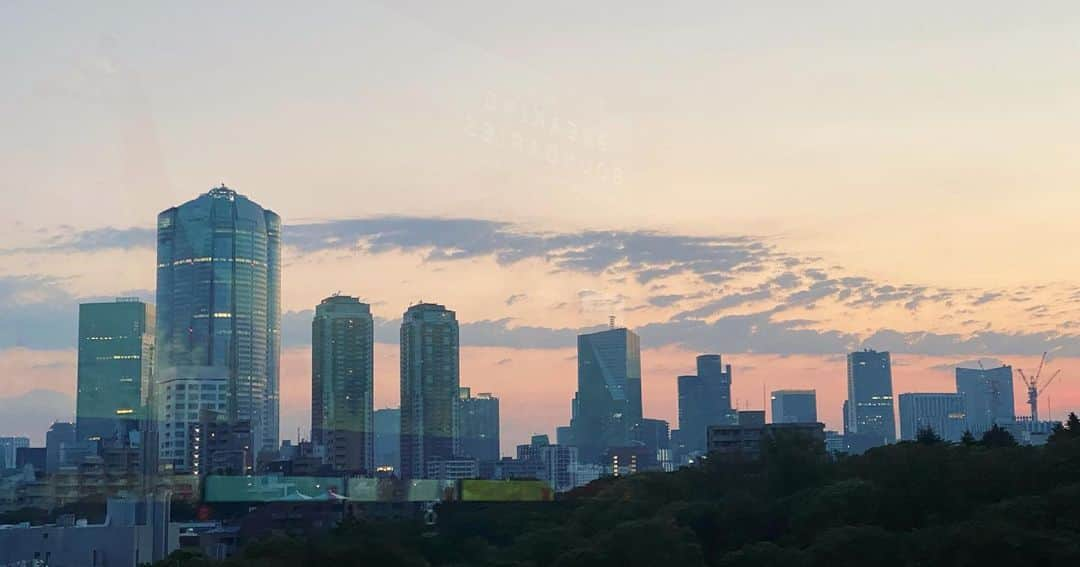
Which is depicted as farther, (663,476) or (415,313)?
→ (415,313)

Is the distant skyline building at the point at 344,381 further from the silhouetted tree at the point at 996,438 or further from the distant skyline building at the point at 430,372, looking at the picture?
the silhouetted tree at the point at 996,438

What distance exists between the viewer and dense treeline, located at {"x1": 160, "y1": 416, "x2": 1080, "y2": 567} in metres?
20.3

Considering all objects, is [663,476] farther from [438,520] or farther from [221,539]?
[221,539]

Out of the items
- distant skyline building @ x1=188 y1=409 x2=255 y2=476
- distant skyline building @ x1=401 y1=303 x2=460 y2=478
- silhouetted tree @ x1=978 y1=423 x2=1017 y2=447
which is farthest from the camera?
distant skyline building @ x1=401 y1=303 x2=460 y2=478

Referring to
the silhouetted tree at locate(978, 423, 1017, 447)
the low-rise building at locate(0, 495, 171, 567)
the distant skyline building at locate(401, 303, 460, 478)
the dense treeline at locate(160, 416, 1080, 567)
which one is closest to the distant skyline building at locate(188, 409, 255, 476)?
the distant skyline building at locate(401, 303, 460, 478)

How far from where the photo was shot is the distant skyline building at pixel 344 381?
88.8 m

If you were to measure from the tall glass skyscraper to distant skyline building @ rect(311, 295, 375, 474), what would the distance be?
4074 mm

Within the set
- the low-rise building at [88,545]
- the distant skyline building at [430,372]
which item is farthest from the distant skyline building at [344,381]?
the low-rise building at [88,545]

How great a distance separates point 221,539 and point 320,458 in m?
39.5

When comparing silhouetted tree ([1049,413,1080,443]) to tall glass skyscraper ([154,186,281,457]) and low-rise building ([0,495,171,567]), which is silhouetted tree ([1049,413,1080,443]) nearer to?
low-rise building ([0,495,171,567])

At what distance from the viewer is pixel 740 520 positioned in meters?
28.8

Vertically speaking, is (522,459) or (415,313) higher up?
(415,313)

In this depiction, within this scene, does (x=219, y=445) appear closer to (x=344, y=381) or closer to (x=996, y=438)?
(x=344, y=381)

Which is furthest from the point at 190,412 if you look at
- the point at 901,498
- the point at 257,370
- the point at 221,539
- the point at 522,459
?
the point at 901,498
